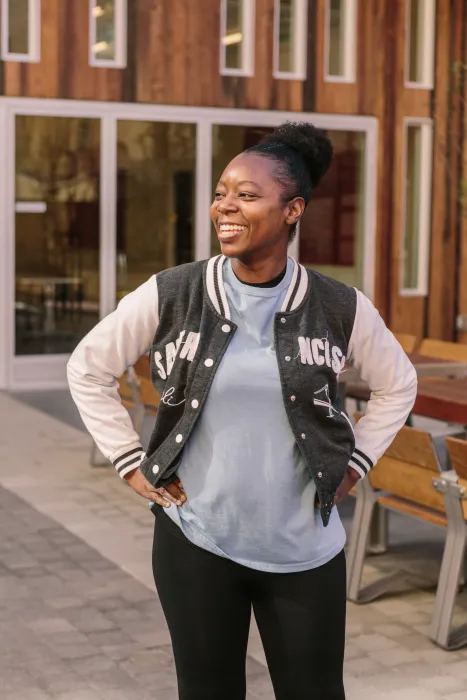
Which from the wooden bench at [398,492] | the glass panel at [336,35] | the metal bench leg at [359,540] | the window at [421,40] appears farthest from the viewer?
the window at [421,40]

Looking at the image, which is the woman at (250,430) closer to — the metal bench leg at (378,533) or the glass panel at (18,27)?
the metal bench leg at (378,533)

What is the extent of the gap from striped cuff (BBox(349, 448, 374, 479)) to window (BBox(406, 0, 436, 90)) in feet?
47.3

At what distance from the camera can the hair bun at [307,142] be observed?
290 cm

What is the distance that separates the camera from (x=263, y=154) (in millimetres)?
2848

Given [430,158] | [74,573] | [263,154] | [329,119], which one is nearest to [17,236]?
[329,119]

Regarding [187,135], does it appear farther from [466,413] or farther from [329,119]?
[466,413]

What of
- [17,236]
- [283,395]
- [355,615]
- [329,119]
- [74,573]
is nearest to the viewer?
[283,395]

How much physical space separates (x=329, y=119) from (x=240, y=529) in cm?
1402

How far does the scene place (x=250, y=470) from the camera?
2.79 m

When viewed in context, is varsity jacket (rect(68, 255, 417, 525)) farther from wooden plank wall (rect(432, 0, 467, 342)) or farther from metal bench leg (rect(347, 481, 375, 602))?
wooden plank wall (rect(432, 0, 467, 342))

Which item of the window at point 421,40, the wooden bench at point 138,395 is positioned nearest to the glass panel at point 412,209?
the window at point 421,40

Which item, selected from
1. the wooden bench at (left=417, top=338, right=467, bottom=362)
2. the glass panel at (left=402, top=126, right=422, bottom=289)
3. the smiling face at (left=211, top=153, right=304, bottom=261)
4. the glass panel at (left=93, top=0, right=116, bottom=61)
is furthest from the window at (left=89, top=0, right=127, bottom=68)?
the smiling face at (left=211, top=153, right=304, bottom=261)

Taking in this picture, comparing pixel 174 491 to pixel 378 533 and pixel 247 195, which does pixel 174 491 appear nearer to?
pixel 247 195

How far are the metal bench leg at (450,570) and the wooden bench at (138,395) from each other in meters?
3.73
